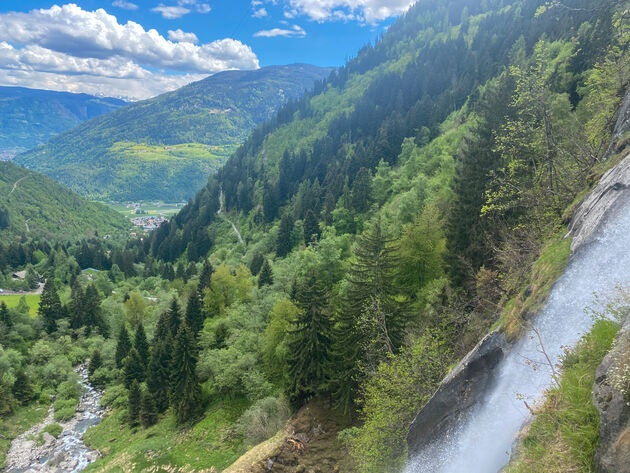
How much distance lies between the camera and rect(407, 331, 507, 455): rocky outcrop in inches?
500

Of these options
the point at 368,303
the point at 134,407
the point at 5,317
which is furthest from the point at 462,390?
the point at 5,317

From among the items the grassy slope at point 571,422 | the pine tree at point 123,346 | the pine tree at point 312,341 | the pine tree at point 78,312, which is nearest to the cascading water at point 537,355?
the grassy slope at point 571,422

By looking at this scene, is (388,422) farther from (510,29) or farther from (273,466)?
(510,29)

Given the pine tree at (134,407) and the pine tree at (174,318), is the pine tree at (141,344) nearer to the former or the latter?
the pine tree at (174,318)

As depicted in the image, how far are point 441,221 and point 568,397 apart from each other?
29.2 meters

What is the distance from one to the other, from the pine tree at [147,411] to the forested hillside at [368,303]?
0.59 ft

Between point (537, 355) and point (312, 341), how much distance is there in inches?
742

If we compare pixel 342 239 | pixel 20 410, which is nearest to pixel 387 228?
pixel 342 239

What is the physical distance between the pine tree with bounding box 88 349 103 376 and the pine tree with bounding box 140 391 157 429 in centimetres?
2921

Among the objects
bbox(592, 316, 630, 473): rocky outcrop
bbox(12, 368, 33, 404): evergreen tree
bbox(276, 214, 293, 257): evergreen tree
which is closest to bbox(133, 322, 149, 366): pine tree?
bbox(12, 368, 33, 404): evergreen tree

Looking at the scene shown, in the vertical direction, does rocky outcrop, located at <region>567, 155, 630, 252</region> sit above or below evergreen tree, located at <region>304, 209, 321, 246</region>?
above

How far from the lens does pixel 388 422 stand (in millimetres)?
18562

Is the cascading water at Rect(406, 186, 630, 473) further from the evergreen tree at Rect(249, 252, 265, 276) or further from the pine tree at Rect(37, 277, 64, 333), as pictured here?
the pine tree at Rect(37, 277, 64, 333)

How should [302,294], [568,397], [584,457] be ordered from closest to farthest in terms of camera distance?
[584,457], [568,397], [302,294]
